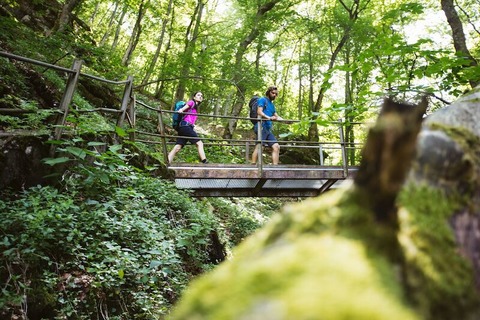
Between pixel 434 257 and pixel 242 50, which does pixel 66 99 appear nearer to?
pixel 434 257

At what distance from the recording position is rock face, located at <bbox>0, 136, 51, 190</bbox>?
13.7 ft

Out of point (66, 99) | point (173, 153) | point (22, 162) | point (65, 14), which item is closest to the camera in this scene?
point (22, 162)

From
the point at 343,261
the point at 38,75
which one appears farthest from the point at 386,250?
the point at 38,75

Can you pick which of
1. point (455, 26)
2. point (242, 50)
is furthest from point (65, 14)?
point (455, 26)

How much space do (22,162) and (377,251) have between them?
4.62 m

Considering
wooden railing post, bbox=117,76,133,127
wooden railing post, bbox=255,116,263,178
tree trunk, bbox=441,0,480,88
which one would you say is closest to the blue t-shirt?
wooden railing post, bbox=255,116,263,178

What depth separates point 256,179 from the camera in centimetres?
748

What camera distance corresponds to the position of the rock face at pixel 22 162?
4164 millimetres

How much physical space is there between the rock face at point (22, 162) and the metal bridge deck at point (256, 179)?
284 cm

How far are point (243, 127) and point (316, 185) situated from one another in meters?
12.0

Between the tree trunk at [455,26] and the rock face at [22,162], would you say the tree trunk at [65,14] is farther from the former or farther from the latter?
the tree trunk at [455,26]

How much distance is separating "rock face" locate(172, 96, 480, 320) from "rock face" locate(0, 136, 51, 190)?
4.23 m

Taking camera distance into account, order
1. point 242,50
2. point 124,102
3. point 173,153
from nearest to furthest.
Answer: point 124,102 → point 173,153 → point 242,50

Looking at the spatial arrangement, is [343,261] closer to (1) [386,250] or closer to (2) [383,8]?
(1) [386,250]
